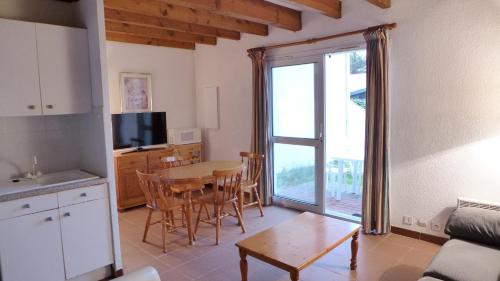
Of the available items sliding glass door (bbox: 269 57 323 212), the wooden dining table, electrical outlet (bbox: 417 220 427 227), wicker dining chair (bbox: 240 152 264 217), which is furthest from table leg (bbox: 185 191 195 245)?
electrical outlet (bbox: 417 220 427 227)

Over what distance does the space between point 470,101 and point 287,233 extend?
2077 millimetres

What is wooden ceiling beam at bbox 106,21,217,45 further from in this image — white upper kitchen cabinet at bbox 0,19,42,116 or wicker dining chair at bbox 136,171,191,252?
wicker dining chair at bbox 136,171,191,252

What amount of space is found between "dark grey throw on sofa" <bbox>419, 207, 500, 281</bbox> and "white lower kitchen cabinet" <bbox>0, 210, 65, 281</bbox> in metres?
2.61

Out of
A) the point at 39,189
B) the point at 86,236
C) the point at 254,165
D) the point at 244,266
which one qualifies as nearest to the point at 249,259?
the point at 244,266

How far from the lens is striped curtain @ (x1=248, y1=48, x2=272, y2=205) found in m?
4.69

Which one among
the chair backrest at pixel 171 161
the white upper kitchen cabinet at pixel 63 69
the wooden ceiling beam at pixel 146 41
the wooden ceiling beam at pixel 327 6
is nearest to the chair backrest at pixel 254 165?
the chair backrest at pixel 171 161

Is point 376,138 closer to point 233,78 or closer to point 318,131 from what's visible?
point 318,131

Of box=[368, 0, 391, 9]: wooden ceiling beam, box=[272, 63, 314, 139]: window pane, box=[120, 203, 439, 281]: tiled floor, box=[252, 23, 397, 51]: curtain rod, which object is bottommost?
box=[120, 203, 439, 281]: tiled floor

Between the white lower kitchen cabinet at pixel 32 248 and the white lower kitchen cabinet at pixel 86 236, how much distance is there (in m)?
0.06

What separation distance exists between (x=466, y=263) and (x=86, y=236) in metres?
2.77

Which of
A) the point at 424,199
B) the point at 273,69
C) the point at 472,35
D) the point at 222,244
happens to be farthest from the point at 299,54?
the point at 222,244

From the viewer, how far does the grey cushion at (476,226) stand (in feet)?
7.80

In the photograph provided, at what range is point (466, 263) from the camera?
212 centimetres

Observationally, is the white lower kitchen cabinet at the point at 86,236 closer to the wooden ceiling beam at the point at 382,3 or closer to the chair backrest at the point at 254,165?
the chair backrest at the point at 254,165
